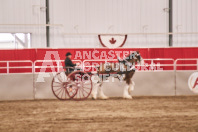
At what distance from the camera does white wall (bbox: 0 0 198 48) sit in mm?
14766

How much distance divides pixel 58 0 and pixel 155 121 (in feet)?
34.7

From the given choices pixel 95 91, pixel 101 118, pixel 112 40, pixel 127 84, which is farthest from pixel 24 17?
pixel 101 118

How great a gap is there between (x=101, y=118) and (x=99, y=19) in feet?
31.9

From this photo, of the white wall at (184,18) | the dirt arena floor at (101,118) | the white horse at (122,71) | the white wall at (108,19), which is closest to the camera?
the dirt arena floor at (101,118)

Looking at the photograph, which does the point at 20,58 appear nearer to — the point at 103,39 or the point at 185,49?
the point at 103,39

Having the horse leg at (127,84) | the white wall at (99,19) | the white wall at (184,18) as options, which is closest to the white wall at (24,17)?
the white wall at (99,19)

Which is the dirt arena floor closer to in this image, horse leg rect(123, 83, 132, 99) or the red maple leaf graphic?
horse leg rect(123, 83, 132, 99)

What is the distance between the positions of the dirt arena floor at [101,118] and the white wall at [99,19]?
749cm

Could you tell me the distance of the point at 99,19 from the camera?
1536 cm

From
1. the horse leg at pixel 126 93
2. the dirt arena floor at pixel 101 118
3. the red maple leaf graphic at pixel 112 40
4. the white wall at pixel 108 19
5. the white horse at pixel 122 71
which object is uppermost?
the white wall at pixel 108 19

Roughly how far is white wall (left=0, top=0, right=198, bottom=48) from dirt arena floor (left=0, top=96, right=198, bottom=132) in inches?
295

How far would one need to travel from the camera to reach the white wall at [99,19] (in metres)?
14.8

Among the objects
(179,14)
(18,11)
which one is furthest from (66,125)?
(179,14)

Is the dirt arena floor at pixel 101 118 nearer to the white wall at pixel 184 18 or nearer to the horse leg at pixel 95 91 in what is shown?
the horse leg at pixel 95 91
